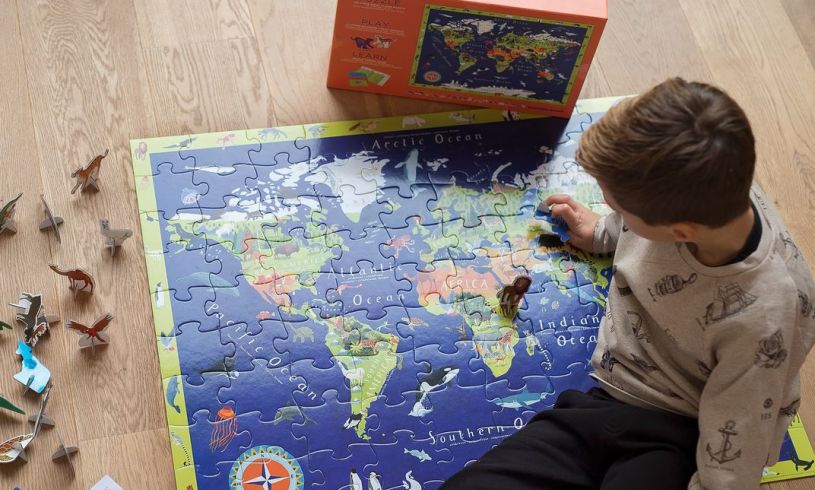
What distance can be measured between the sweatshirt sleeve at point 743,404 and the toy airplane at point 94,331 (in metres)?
0.96

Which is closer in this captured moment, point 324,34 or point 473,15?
point 473,15

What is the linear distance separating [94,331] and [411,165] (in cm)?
65

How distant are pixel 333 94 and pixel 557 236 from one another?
0.52 m

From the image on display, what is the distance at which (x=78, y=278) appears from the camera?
1.67 meters

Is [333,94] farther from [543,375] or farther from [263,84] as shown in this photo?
[543,375]

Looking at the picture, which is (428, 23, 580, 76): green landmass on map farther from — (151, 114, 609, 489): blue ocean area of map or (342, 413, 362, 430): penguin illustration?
(342, 413, 362, 430): penguin illustration

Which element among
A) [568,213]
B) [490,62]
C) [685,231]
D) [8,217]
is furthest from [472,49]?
[8,217]

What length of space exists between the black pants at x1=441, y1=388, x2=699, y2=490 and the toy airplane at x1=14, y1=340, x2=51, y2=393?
69 centimetres

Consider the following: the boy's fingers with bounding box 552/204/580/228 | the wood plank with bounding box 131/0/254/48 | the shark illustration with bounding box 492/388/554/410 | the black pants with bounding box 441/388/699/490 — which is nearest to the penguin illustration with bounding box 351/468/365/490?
the black pants with bounding box 441/388/699/490

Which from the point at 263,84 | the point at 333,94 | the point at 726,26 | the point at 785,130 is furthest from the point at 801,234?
the point at 263,84

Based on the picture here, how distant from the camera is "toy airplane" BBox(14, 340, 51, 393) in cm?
163

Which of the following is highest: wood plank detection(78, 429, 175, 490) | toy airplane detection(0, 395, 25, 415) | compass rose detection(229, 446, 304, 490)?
toy airplane detection(0, 395, 25, 415)

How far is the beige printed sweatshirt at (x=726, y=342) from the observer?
4.39 ft

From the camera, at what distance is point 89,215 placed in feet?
5.84
